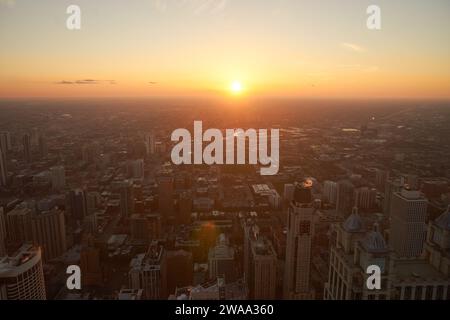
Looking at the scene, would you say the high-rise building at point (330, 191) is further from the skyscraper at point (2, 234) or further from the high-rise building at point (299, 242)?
the skyscraper at point (2, 234)

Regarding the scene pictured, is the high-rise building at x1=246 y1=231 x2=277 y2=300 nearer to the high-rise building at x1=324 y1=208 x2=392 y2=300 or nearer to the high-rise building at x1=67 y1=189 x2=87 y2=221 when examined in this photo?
the high-rise building at x1=324 y1=208 x2=392 y2=300

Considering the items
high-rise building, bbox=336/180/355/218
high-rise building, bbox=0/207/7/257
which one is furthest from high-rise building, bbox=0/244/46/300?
high-rise building, bbox=336/180/355/218

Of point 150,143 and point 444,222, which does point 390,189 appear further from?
point 150,143

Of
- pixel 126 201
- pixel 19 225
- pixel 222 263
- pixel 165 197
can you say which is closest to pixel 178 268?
pixel 222 263

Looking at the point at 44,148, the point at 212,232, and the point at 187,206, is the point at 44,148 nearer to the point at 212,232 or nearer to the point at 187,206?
the point at 187,206

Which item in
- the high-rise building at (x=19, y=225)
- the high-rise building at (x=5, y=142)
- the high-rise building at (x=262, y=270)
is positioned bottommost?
the high-rise building at (x=262, y=270)

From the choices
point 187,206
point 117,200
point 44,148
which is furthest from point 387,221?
point 44,148

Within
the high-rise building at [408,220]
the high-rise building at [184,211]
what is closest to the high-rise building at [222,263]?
the high-rise building at [184,211]
